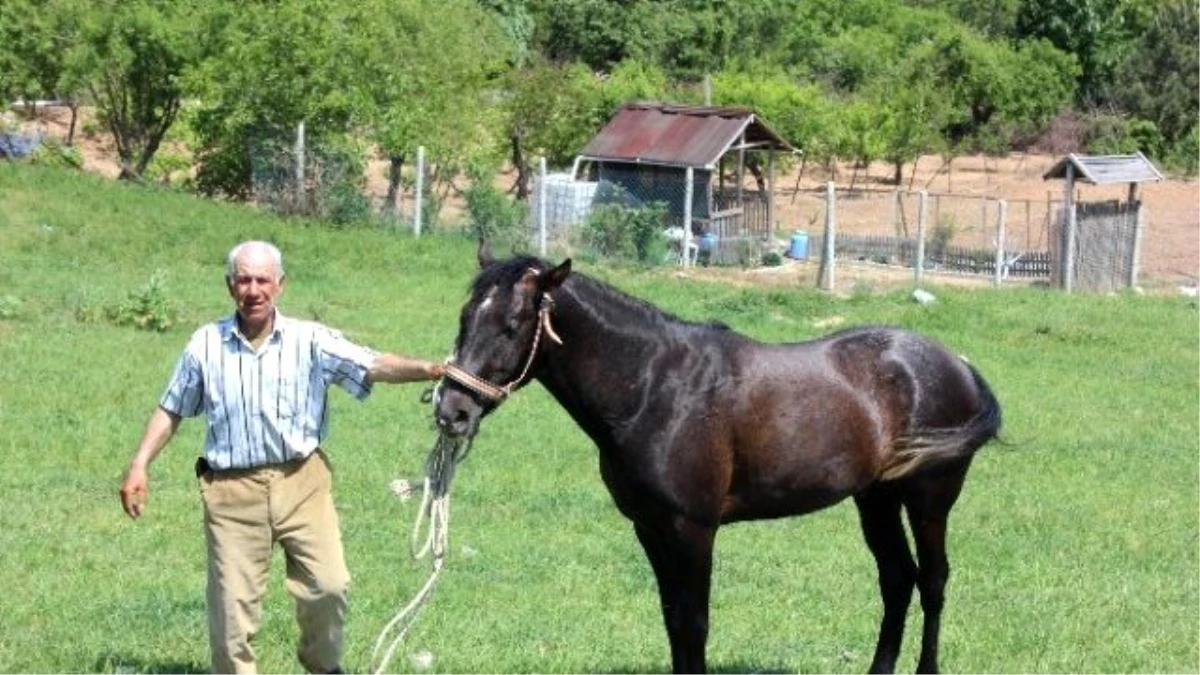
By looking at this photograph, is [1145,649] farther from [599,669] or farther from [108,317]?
[108,317]

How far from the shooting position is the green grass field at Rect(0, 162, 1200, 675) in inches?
313

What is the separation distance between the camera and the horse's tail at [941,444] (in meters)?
7.37

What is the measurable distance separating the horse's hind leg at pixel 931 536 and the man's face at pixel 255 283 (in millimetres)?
2939

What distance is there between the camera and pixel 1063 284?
2741 centimetres

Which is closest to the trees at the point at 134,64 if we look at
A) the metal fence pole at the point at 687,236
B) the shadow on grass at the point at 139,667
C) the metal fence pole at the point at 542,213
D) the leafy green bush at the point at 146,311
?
the metal fence pole at the point at 542,213

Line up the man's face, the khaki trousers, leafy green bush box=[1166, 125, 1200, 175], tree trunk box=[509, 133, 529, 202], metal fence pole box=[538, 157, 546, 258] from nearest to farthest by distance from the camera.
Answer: the man's face → the khaki trousers → metal fence pole box=[538, 157, 546, 258] → tree trunk box=[509, 133, 529, 202] → leafy green bush box=[1166, 125, 1200, 175]

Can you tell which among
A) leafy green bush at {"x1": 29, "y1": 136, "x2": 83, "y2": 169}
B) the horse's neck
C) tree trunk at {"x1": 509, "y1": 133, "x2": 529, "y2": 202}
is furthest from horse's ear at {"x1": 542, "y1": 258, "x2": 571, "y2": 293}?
tree trunk at {"x1": 509, "y1": 133, "x2": 529, "y2": 202}

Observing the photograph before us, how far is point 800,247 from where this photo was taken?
3191 centimetres

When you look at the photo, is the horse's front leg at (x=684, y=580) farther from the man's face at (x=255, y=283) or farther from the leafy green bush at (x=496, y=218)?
the leafy green bush at (x=496, y=218)

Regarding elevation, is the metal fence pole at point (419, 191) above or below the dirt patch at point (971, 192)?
above

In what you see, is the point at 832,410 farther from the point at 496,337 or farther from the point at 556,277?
the point at 496,337

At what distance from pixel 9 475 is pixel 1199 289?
69.8 ft

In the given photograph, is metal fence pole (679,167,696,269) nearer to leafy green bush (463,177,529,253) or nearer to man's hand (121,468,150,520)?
leafy green bush (463,177,529,253)

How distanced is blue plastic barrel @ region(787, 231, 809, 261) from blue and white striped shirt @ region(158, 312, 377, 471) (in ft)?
85.2
